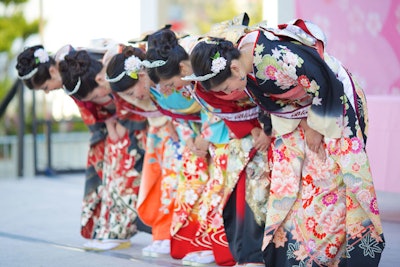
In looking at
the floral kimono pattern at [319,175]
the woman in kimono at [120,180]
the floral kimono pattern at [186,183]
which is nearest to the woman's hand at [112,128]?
the woman in kimono at [120,180]

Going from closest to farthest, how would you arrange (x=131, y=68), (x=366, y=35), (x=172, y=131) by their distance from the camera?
(x=131, y=68), (x=172, y=131), (x=366, y=35)

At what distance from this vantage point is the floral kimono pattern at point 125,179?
514 centimetres

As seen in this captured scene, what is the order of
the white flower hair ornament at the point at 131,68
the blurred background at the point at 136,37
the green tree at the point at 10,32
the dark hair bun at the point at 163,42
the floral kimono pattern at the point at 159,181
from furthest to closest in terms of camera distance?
the green tree at the point at 10,32
the blurred background at the point at 136,37
the floral kimono pattern at the point at 159,181
the white flower hair ornament at the point at 131,68
the dark hair bun at the point at 163,42

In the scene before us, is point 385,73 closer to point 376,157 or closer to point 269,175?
point 376,157

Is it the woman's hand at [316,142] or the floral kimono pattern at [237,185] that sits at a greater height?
the woman's hand at [316,142]

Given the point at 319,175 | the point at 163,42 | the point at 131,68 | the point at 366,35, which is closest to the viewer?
the point at 319,175

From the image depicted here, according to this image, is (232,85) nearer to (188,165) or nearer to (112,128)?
(188,165)

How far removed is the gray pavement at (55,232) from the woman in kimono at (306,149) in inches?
24.6

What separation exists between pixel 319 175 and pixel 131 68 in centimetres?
132

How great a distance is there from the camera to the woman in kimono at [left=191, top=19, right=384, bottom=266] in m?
3.62

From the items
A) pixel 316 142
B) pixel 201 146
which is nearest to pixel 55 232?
pixel 201 146

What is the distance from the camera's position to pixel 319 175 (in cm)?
378

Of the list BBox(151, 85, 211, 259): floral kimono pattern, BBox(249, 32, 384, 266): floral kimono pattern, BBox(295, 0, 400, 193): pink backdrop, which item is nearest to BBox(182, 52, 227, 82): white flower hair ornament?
BBox(249, 32, 384, 266): floral kimono pattern

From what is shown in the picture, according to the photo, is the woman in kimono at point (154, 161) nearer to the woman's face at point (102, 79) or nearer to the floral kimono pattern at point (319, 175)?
the woman's face at point (102, 79)
